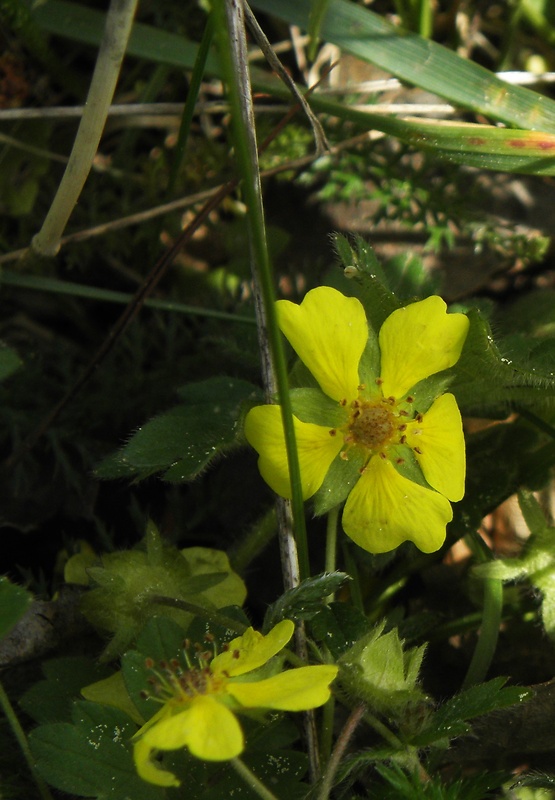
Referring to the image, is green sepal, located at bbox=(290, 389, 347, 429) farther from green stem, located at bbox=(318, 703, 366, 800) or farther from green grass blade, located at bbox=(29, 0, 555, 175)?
green grass blade, located at bbox=(29, 0, 555, 175)

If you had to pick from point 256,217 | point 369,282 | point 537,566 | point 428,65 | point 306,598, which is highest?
point 428,65

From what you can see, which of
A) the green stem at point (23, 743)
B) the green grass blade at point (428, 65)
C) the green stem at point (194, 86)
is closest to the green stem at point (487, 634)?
the green stem at point (23, 743)

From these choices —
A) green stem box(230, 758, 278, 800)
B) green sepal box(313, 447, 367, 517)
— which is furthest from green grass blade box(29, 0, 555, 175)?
green stem box(230, 758, 278, 800)

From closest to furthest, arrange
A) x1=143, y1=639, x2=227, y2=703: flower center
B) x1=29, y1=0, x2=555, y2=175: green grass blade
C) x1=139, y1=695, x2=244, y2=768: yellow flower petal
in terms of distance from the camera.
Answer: x1=139, y1=695, x2=244, y2=768: yellow flower petal < x1=143, y1=639, x2=227, y2=703: flower center < x1=29, y1=0, x2=555, y2=175: green grass blade

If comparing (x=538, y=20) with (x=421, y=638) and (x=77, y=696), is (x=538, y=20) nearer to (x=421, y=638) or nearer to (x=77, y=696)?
(x=421, y=638)

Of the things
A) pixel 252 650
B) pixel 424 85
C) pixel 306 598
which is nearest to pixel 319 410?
pixel 306 598

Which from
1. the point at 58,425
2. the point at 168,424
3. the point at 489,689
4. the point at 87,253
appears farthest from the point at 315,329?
the point at 87,253

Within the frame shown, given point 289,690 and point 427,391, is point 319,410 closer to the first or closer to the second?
point 427,391
